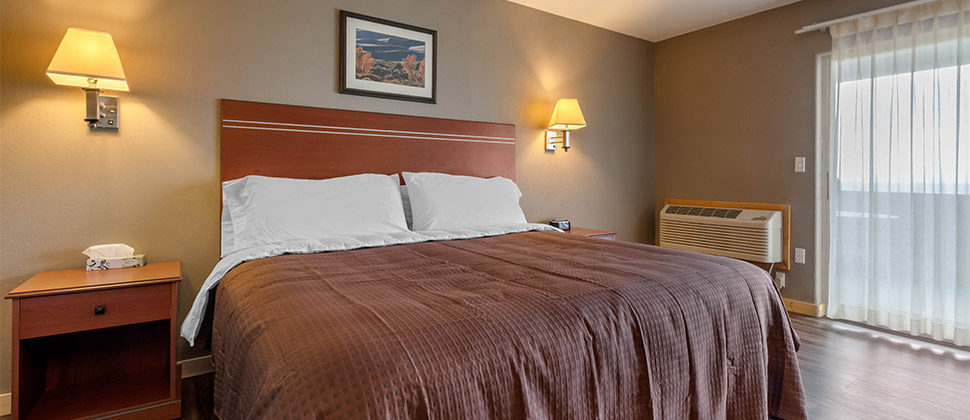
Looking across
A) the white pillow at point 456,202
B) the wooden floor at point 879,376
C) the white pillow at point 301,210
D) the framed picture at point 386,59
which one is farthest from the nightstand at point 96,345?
the wooden floor at point 879,376

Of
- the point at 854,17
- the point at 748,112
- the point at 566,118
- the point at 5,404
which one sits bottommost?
the point at 5,404

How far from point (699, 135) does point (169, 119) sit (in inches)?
154

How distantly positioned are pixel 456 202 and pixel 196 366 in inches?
64.0

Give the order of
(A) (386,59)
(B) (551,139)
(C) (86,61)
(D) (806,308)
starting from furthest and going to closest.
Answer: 1. (B) (551,139)
2. (D) (806,308)
3. (A) (386,59)
4. (C) (86,61)

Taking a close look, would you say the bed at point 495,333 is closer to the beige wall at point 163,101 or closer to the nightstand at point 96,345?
the nightstand at point 96,345

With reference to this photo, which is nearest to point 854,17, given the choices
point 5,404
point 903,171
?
point 903,171

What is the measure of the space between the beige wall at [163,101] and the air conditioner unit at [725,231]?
190 centimetres

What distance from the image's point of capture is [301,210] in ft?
7.49

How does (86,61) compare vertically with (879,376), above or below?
above

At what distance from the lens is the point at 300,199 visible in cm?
232

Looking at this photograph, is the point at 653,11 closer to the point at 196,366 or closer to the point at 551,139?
the point at 551,139

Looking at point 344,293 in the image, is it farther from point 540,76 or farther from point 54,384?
point 540,76

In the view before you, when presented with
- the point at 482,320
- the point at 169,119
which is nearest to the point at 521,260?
the point at 482,320

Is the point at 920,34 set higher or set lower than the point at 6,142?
higher
